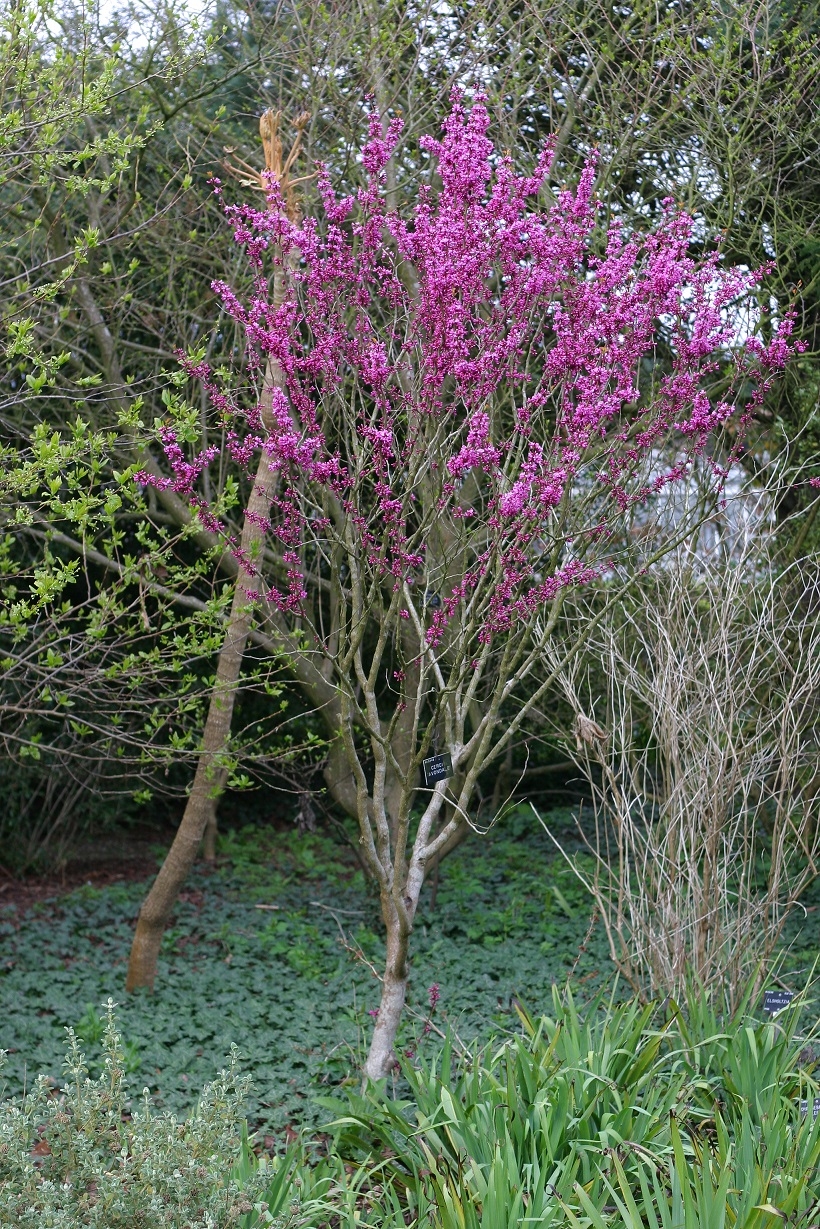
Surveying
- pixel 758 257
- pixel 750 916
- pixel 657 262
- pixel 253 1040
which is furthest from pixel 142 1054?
pixel 758 257

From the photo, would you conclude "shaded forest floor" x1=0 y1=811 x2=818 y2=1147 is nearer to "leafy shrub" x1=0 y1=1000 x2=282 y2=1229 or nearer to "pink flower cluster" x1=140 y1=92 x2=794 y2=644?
"leafy shrub" x1=0 y1=1000 x2=282 y2=1229

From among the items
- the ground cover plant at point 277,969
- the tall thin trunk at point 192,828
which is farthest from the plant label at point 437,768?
the tall thin trunk at point 192,828

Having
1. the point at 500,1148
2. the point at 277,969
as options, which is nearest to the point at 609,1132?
the point at 500,1148

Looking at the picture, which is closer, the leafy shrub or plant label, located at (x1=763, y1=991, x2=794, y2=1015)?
the leafy shrub

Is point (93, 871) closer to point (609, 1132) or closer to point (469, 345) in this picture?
point (469, 345)

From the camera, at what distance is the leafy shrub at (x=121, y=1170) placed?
256 cm

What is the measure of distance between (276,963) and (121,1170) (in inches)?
149

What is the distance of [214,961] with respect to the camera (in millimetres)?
6473

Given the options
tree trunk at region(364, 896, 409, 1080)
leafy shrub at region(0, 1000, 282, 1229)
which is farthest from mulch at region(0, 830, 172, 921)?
leafy shrub at region(0, 1000, 282, 1229)

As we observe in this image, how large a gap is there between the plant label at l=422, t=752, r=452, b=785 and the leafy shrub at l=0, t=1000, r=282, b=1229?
48.6 inches

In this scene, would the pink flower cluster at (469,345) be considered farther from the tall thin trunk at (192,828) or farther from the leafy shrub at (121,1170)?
the tall thin trunk at (192,828)

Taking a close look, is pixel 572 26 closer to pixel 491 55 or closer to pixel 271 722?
pixel 491 55

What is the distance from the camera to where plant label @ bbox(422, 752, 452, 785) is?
3.88m

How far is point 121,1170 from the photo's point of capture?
106 inches
